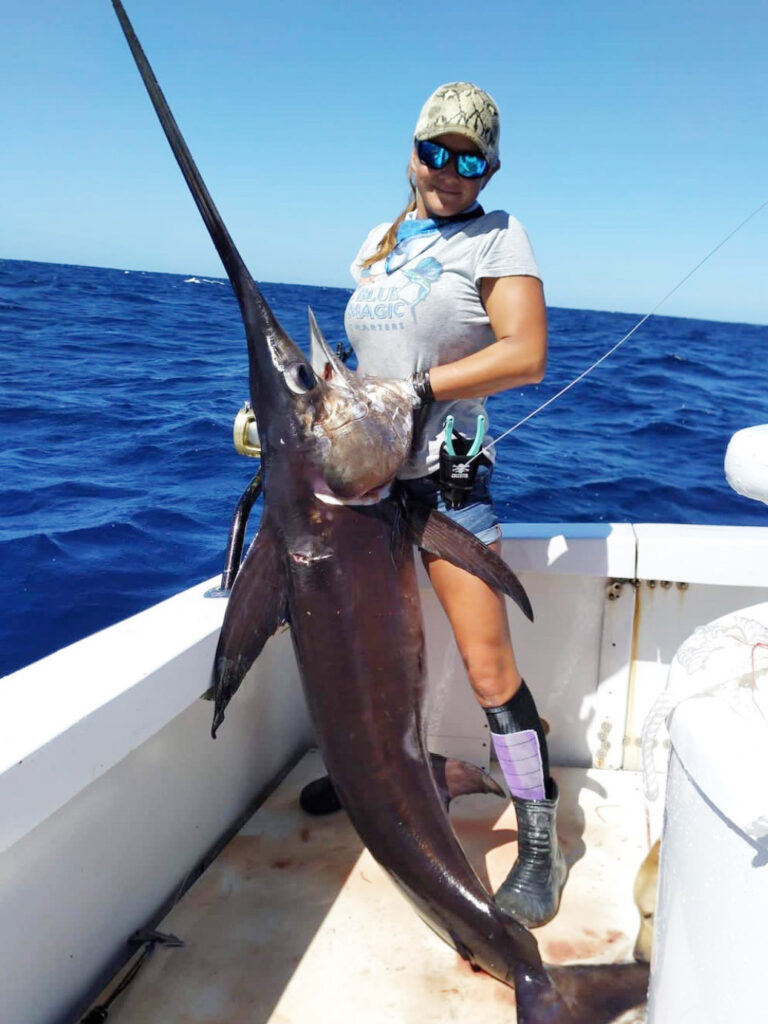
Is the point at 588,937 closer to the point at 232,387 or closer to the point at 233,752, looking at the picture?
the point at 233,752

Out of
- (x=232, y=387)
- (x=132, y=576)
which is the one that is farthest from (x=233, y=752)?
(x=232, y=387)

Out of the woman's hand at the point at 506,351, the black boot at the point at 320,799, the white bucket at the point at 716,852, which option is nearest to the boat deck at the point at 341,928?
the black boot at the point at 320,799

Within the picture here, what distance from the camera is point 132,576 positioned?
16.0 feet

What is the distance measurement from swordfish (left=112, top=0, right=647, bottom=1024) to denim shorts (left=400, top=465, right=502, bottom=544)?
0.15m

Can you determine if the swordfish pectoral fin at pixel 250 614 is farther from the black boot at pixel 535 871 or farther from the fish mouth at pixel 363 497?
the black boot at pixel 535 871

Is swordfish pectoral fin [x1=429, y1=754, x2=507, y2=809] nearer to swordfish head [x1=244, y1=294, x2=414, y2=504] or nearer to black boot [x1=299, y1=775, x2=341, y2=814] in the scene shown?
black boot [x1=299, y1=775, x2=341, y2=814]

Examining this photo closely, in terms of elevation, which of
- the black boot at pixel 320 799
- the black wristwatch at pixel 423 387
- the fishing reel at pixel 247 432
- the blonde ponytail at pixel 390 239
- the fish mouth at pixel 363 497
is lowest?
the black boot at pixel 320 799

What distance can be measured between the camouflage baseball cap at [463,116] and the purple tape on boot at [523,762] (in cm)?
147

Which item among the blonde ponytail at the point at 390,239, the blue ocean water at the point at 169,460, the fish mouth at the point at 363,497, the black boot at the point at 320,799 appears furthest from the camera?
the blue ocean water at the point at 169,460

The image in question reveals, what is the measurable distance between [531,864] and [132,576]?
10.9 feet

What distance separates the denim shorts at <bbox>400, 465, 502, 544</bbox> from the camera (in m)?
2.18

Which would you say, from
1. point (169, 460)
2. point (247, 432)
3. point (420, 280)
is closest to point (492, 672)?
point (247, 432)

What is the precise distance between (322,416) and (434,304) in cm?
41

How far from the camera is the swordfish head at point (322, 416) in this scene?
1.95m
